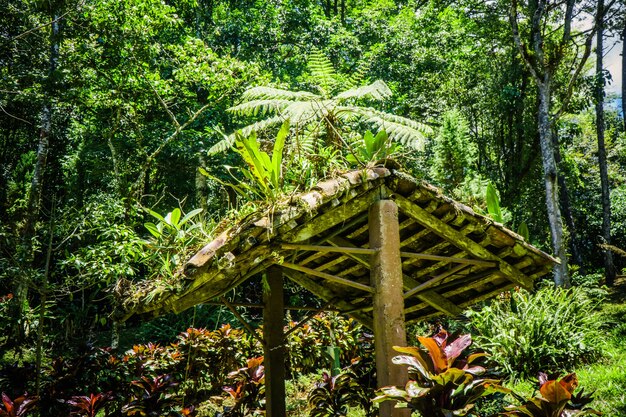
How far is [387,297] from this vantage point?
10.2 ft

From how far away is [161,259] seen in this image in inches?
122

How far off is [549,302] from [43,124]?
9899 millimetres

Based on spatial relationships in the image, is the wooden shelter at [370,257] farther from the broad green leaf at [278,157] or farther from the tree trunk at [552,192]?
the tree trunk at [552,192]

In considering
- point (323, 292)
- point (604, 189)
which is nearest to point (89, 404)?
point (323, 292)

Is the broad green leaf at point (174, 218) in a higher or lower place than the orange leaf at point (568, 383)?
higher

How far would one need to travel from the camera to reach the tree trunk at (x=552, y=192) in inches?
406

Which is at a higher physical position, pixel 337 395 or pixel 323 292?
pixel 323 292

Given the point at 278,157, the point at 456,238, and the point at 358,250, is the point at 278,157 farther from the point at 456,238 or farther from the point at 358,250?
the point at 456,238

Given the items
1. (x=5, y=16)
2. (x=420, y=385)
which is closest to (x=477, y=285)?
(x=420, y=385)

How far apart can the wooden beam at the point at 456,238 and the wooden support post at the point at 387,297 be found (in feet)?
0.76

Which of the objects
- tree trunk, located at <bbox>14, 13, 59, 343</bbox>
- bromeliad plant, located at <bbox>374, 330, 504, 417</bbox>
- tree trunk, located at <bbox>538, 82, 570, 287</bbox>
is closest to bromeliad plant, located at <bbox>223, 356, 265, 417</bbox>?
bromeliad plant, located at <bbox>374, 330, 504, 417</bbox>

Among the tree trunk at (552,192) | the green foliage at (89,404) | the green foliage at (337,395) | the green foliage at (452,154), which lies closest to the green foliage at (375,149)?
the green foliage at (337,395)

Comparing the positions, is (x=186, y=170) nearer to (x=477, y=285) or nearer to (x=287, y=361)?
(x=287, y=361)

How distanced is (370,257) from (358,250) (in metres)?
0.17
